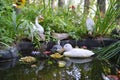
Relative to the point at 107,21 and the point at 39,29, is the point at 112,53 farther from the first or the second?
the point at 39,29

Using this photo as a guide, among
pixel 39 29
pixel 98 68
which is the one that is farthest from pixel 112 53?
pixel 39 29

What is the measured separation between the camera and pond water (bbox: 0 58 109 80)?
108 inches

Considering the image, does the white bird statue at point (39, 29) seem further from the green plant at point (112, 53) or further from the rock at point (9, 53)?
the green plant at point (112, 53)

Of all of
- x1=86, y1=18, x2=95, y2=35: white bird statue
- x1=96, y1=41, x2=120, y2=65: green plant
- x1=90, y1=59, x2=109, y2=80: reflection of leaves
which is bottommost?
x1=90, y1=59, x2=109, y2=80: reflection of leaves

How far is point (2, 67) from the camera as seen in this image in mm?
3090

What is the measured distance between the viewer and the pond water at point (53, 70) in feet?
9.03

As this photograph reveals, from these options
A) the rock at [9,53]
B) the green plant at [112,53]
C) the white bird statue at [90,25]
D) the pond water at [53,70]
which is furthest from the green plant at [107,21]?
the rock at [9,53]

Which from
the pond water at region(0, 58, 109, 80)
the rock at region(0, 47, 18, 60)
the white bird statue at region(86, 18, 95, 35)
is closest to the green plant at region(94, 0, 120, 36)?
the white bird statue at region(86, 18, 95, 35)

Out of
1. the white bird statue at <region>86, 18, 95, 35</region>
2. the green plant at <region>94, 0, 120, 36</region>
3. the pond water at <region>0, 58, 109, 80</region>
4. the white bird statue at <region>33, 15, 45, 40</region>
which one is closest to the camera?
the pond water at <region>0, 58, 109, 80</region>

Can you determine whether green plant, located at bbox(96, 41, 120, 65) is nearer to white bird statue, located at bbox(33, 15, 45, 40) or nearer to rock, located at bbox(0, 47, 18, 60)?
white bird statue, located at bbox(33, 15, 45, 40)

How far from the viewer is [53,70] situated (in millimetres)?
2996

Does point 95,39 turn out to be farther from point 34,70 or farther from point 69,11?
point 34,70

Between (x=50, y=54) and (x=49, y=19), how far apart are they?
72cm

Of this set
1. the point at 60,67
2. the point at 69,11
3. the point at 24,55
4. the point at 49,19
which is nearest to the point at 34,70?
the point at 60,67
